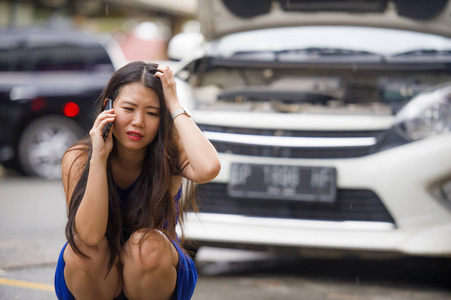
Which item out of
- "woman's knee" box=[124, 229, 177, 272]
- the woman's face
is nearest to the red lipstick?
the woman's face

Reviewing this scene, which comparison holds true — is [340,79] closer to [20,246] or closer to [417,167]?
Result: [417,167]

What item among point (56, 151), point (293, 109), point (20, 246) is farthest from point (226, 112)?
point (56, 151)

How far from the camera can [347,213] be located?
389 centimetres

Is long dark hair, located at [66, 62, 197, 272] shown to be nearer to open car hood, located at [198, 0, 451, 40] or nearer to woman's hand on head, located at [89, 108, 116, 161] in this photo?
woman's hand on head, located at [89, 108, 116, 161]

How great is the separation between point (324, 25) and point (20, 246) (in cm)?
254

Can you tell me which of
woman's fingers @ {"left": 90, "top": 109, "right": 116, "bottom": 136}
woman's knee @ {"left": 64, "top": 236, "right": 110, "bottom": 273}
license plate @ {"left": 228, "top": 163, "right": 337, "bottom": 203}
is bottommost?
license plate @ {"left": 228, "top": 163, "right": 337, "bottom": 203}

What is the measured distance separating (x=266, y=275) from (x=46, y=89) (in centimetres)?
527

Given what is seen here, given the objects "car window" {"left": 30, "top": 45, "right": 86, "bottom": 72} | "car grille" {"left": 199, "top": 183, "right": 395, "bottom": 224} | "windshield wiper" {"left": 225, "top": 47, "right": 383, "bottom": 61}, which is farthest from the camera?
"car window" {"left": 30, "top": 45, "right": 86, "bottom": 72}

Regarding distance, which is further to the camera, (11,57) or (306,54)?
(11,57)

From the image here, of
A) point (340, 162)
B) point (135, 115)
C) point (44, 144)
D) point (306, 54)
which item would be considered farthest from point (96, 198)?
point (44, 144)

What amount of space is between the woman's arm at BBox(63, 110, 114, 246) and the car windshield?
254cm

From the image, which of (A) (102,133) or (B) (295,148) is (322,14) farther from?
(A) (102,133)

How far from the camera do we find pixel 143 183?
2771mm

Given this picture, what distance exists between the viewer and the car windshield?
4.76m
